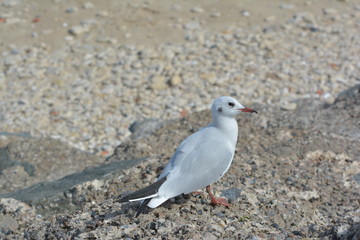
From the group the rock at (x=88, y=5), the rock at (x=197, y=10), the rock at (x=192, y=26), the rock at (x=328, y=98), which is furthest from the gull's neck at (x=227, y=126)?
the rock at (x=88, y=5)

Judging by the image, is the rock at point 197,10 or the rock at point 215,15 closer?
the rock at point 215,15

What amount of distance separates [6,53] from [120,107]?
2722mm

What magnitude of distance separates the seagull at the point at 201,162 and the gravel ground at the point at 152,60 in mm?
3351

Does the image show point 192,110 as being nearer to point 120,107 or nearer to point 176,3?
point 120,107

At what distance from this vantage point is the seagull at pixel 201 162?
383cm

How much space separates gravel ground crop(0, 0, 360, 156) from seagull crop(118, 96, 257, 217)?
3351 millimetres

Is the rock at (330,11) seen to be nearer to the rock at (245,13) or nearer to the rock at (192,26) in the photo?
the rock at (245,13)

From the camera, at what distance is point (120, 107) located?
841cm

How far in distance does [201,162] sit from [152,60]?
5590 millimetres

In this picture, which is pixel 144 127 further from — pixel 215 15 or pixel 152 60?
pixel 215 15

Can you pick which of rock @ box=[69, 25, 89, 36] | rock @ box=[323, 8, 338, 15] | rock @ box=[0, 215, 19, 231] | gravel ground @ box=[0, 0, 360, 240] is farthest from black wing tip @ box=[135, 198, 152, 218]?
rock @ box=[323, 8, 338, 15]

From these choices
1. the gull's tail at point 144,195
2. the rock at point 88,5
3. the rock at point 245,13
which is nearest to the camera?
the gull's tail at point 144,195

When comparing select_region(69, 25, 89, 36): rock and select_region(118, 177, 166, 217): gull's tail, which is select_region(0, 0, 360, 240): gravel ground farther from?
select_region(118, 177, 166, 217): gull's tail

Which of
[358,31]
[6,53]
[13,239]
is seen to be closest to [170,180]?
[13,239]
